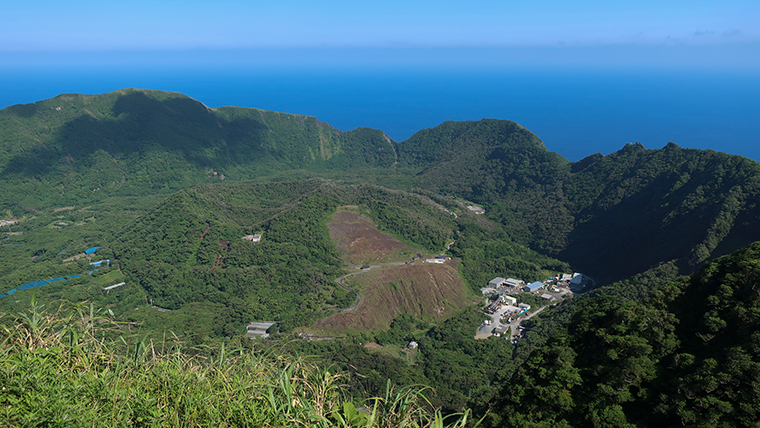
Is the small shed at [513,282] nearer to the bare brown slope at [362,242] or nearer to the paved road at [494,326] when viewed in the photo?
the paved road at [494,326]

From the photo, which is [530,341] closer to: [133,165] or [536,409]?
[536,409]

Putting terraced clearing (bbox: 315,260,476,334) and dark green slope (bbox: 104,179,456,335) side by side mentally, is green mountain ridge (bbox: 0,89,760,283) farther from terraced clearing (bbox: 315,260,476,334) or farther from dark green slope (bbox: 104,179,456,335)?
dark green slope (bbox: 104,179,456,335)

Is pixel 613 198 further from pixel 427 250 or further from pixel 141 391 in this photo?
pixel 141 391

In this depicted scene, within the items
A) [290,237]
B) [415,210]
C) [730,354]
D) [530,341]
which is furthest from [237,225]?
[730,354]

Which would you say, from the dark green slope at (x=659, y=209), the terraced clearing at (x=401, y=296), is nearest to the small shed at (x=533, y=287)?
the terraced clearing at (x=401, y=296)

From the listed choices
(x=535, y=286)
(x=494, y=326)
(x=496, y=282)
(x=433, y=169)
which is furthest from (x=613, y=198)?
(x=433, y=169)
